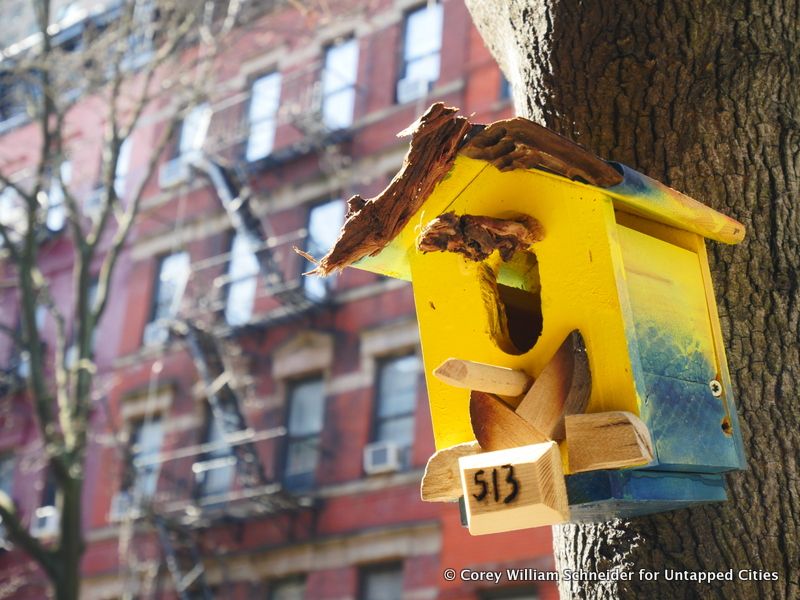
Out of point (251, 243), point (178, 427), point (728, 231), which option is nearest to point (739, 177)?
point (728, 231)

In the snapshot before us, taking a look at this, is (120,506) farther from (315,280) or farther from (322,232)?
(322,232)

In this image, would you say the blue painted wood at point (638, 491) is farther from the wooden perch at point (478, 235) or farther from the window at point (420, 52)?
the window at point (420, 52)

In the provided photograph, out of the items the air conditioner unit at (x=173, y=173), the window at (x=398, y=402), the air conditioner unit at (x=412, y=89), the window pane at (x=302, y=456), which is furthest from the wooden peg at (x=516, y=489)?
the air conditioner unit at (x=173, y=173)

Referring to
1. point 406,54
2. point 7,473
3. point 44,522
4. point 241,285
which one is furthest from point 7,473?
point 406,54

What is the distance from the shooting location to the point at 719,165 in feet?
8.78

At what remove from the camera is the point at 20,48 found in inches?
563

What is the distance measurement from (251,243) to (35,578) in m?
6.28

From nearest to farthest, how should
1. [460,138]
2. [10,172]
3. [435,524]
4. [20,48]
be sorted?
1. [460,138]
2. [435,524]
3. [20,48]
4. [10,172]

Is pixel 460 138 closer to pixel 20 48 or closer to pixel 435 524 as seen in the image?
pixel 435 524

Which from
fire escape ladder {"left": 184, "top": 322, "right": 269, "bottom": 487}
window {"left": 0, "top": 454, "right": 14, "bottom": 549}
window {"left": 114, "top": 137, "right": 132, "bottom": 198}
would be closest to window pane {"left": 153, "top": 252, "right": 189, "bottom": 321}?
fire escape ladder {"left": 184, "top": 322, "right": 269, "bottom": 487}

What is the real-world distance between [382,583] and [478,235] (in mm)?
10398

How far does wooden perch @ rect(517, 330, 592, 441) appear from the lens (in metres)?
2.38

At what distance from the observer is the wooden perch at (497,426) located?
2.37 m

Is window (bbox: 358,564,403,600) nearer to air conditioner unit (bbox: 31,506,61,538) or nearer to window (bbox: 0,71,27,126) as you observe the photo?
air conditioner unit (bbox: 31,506,61,538)
